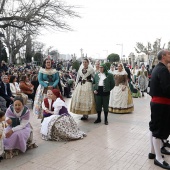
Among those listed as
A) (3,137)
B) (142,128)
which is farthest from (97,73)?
(3,137)

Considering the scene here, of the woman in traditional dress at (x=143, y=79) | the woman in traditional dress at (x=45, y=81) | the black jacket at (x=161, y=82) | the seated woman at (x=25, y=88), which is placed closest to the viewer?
the black jacket at (x=161, y=82)

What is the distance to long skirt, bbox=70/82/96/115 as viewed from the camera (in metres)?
6.57

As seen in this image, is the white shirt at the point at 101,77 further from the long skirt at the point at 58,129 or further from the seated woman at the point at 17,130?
the seated woman at the point at 17,130

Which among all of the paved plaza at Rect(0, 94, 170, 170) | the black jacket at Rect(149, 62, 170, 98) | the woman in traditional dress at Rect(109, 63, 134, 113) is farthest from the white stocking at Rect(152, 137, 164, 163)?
the woman in traditional dress at Rect(109, 63, 134, 113)

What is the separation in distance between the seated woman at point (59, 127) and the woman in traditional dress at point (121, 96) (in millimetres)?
2984

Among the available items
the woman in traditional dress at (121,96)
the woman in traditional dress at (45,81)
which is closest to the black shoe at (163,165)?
the woman in traditional dress at (45,81)

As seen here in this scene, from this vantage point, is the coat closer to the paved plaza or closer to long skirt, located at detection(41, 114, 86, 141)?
the paved plaza

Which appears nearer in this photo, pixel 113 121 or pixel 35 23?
pixel 113 121

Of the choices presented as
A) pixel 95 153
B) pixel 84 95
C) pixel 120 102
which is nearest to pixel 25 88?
pixel 84 95

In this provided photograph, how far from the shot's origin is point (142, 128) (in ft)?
19.9

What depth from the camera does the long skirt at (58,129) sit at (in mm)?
5035

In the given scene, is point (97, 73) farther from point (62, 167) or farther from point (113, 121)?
point (62, 167)

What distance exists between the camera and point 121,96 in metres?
8.03

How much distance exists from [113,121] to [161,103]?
10.5 ft
